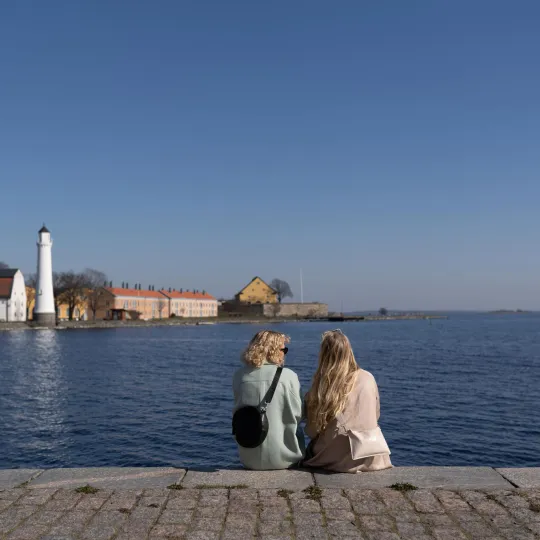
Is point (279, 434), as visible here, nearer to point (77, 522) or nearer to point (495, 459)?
point (77, 522)

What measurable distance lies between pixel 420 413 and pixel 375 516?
694 inches

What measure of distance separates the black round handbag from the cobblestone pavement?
645mm

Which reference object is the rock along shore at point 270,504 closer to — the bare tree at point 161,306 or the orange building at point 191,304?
the bare tree at point 161,306

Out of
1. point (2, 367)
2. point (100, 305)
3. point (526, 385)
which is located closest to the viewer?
point (526, 385)

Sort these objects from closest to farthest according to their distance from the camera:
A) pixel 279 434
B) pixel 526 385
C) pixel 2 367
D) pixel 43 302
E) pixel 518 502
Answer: pixel 518 502
pixel 279 434
pixel 526 385
pixel 2 367
pixel 43 302

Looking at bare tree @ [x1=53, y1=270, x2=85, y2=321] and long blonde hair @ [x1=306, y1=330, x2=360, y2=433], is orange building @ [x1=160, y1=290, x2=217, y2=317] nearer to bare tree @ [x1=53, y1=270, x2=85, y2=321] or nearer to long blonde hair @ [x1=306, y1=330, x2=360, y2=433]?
bare tree @ [x1=53, y1=270, x2=85, y2=321]

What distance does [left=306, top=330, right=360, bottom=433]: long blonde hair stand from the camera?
657 centimetres

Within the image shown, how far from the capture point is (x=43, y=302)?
92.9m

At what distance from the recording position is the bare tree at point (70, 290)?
11288cm

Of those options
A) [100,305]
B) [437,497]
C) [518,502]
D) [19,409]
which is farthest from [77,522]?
[100,305]

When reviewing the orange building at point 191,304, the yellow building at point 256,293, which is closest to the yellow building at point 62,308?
the orange building at point 191,304

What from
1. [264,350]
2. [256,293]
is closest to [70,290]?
[256,293]

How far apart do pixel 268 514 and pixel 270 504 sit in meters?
0.23

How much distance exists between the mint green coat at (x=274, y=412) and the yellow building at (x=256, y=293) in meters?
160
